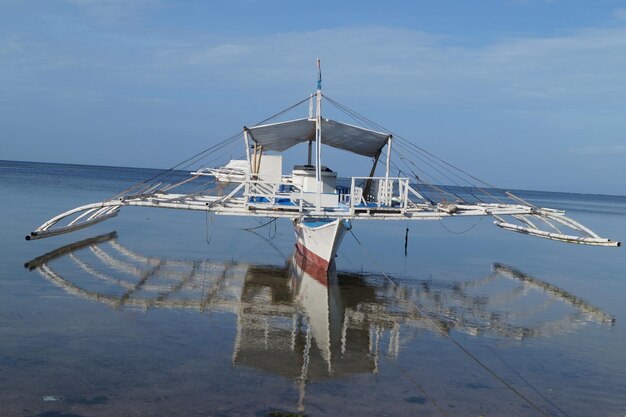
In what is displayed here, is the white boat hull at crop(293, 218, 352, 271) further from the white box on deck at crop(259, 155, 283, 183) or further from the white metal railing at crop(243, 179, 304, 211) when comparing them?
the white box on deck at crop(259, 155, 283, 183)

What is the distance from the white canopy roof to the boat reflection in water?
432 centimetres

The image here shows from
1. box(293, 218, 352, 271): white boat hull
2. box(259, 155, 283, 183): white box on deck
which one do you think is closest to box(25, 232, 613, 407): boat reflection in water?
box(293, 218, 352, 271): white boat hull

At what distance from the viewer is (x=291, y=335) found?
12234 mm

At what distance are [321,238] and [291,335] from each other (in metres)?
6.71

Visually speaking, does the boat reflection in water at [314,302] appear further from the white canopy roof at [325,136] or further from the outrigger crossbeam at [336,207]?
the white canopy roof at [325,136]

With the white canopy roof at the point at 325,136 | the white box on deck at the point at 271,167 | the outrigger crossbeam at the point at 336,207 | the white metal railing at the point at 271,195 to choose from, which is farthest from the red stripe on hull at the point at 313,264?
the white canopy roof at the point at 325,136

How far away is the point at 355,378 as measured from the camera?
32.3 feet

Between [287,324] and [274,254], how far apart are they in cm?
1096

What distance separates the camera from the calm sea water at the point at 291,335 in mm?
8766

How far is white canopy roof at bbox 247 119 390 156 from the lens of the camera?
20.4 m

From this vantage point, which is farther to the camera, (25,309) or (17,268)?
(17,268)

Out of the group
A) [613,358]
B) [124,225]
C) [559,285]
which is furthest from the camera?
[124,225]

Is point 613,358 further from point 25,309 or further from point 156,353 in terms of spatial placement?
point 25,309

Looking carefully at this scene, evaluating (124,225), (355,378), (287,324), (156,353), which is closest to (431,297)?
(287,324)
